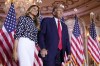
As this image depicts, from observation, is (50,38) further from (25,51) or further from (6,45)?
(6,45)

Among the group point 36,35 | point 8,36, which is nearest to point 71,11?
point 8,36

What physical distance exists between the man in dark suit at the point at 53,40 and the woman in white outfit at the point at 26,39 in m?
0.17

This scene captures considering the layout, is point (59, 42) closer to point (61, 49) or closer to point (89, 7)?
point (61, 49)

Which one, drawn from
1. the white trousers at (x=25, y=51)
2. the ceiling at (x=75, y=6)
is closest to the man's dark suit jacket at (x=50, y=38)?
the white trousers at (x=25, y=51)

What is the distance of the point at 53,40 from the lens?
13.9ft

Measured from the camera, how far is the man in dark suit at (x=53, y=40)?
412 cm

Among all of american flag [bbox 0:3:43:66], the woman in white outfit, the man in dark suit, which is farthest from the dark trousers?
american flag [bbox 0:3:43:66]

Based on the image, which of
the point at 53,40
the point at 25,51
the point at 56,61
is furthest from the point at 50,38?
the point at 25,51

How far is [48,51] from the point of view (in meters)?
4.18

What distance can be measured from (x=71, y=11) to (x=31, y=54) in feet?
37.2

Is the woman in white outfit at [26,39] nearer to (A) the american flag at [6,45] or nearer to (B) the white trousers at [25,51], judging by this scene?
(B) the white trousers at [25,51]

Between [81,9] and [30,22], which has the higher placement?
[30,22]

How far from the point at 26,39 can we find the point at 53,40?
526 mm

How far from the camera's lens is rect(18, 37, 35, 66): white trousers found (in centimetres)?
384
